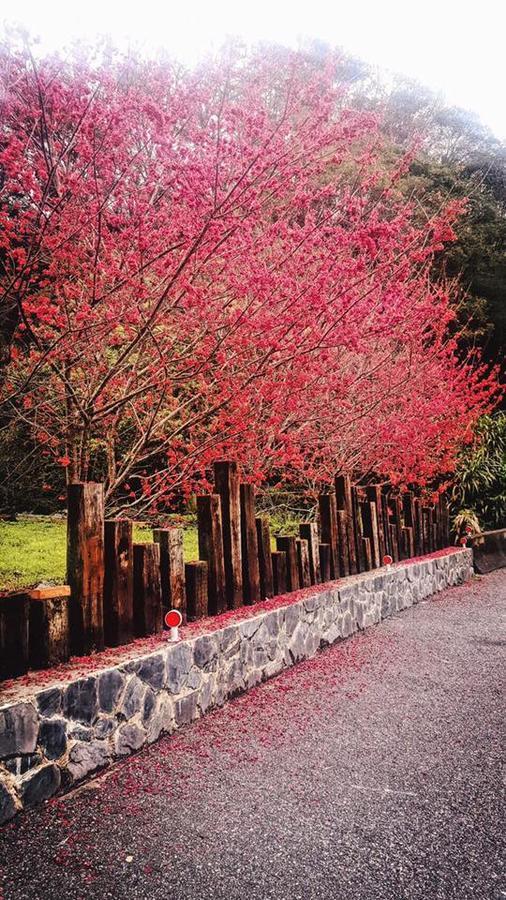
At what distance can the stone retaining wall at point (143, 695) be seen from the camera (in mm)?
2891

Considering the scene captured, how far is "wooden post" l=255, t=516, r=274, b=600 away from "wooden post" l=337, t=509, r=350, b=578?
5.00 feet

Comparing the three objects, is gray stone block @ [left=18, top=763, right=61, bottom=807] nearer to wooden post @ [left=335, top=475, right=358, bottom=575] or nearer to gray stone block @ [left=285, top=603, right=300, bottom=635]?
gray stone block @ [left=285, top=603, right=300, bottom=635]

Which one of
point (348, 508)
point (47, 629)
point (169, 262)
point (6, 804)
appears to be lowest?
point (6, 804)

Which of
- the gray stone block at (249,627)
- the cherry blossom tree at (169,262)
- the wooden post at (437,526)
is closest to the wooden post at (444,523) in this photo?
the wooden post at (437,526)

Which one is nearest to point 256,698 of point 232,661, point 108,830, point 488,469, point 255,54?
point 232,661

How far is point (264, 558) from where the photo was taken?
5352 millimetres

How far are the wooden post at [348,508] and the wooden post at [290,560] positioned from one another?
128 centimetres

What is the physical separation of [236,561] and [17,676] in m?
2.05

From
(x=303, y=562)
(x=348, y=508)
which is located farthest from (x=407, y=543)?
(x=303, y=562)

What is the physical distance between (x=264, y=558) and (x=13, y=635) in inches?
99.1

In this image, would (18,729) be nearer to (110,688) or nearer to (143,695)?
(110,688)

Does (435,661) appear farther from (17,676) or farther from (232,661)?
(17,676)

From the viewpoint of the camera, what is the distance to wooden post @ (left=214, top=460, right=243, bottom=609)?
490 centimetres

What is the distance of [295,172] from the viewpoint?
4.45 meters
